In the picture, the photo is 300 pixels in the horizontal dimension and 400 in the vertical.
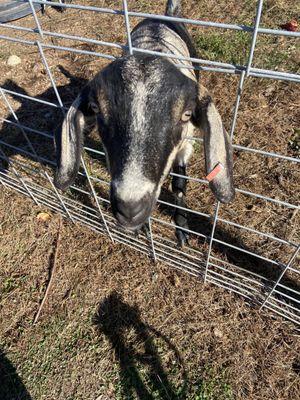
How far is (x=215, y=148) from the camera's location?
73.5 inches

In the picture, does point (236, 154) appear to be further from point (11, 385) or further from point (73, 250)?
point (11, 385)

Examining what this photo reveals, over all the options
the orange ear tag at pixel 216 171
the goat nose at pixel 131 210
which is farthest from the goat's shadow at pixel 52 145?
the orange ear tag at pixel 216 171

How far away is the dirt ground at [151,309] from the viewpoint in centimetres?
262

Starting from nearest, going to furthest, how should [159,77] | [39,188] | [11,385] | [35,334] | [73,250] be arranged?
[159,77]
[11,385]
[35,334]
[73,250]
[39,188]

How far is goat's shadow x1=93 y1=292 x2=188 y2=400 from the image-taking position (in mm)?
2576

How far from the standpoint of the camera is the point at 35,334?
2908 mm

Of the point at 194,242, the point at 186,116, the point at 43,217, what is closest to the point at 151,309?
the point at 194,242

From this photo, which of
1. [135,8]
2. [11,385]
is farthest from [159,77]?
[135,8]

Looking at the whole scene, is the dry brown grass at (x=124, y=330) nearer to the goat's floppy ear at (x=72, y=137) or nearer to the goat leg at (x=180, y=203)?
the goat leg at (x=180, y=203)

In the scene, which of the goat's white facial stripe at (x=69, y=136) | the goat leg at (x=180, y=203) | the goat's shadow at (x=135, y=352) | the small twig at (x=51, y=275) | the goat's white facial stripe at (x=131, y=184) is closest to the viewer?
the goat's white facial stripe at (x=131, y=184)

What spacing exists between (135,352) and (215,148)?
66.7 inches

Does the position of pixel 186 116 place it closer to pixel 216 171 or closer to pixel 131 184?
pixel 216 171

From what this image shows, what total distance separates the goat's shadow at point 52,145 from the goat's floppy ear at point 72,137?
0.47 metres

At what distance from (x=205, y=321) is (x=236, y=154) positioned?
1.67m
